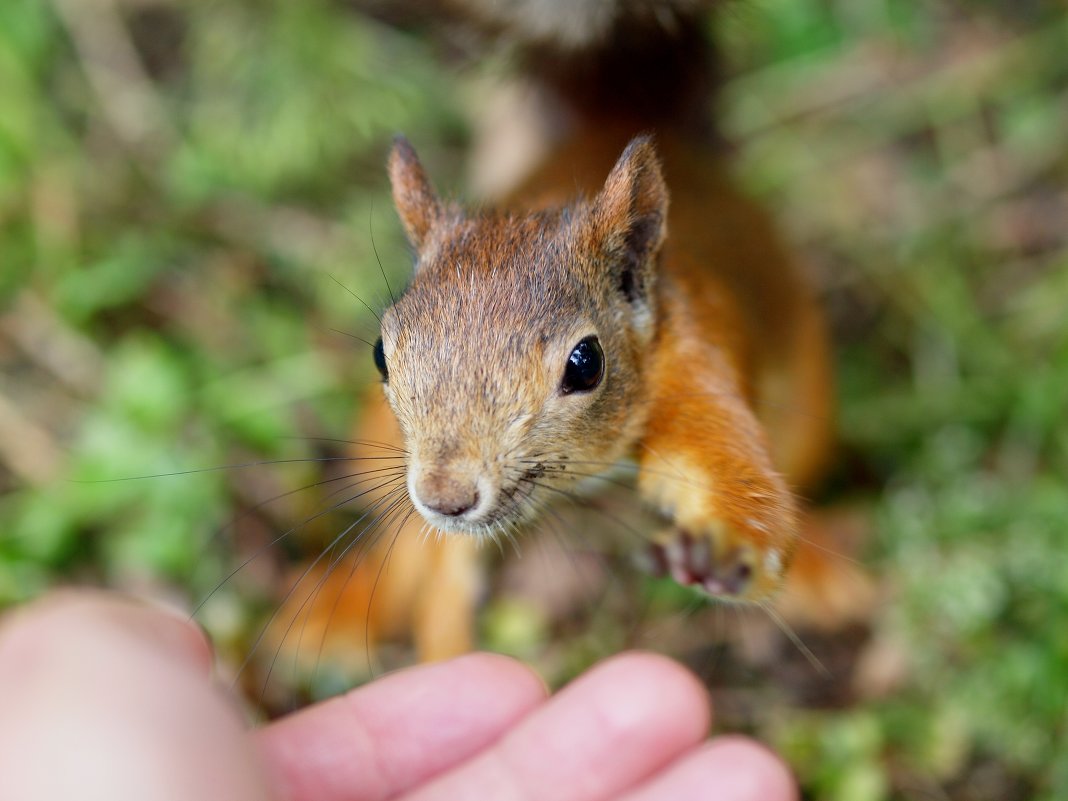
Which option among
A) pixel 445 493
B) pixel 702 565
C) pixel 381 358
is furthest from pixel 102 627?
pixel 702 565

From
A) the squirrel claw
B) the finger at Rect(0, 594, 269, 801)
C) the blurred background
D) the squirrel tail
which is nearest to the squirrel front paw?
the squirrel claw

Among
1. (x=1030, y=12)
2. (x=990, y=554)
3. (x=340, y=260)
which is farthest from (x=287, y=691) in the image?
(x=1030, y=12)

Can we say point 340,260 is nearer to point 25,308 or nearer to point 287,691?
point 25,308

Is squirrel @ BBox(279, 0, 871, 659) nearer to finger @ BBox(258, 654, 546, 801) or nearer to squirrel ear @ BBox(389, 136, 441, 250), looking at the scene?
squirrel ear @ BBox(389, 136, 441, 250)

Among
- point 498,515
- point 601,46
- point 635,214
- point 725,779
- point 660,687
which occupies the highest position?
point 601,46

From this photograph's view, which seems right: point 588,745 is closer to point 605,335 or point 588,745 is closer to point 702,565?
point 702,565

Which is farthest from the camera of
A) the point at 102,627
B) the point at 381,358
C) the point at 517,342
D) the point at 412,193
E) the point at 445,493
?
the point at 412,193
